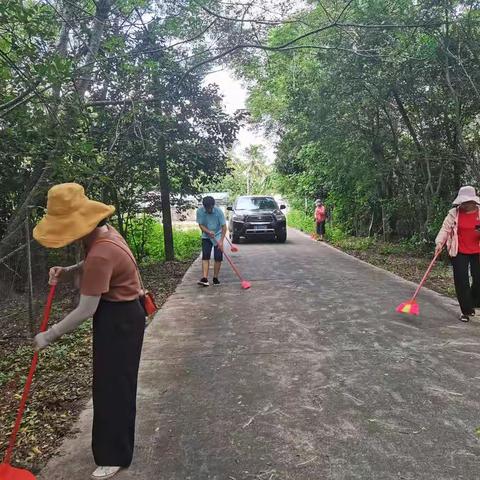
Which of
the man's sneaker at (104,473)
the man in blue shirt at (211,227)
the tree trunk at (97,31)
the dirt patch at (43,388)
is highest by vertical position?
the tree trunk at (97,31)

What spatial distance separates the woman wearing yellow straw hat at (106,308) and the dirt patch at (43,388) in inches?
A: 23.9

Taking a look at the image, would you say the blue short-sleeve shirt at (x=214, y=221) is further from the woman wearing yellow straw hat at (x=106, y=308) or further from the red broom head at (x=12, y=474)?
the red broom head at (x=12, y=474)

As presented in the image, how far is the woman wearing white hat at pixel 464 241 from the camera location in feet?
20.5

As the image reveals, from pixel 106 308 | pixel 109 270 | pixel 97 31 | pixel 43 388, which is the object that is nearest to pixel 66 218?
pixel 109 270

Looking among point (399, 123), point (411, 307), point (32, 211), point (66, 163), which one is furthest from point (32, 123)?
point (399, 123)

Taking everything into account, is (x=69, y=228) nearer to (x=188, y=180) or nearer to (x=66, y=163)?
(x=66, y=163)

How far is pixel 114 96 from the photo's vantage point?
8.80 metres

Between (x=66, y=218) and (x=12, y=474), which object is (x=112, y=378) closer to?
(x=12, y=474)

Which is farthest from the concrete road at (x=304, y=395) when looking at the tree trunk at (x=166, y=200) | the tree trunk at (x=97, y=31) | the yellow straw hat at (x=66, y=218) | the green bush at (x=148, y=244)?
the green bush at (x=148, y=244)

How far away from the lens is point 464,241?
628 cm

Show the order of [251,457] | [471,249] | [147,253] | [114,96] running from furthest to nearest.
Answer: [147,253], [114,96], [471,249], [251,457]

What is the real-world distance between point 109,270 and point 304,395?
210cm

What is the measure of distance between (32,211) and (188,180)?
5.55m

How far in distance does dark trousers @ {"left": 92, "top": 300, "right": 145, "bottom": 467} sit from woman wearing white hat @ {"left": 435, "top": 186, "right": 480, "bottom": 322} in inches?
185
